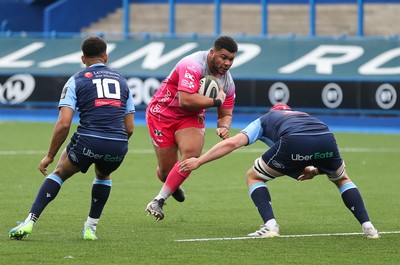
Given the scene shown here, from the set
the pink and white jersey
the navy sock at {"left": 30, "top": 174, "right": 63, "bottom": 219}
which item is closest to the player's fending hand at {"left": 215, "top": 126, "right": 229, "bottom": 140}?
the pink and white jersey

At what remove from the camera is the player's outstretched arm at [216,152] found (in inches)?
415

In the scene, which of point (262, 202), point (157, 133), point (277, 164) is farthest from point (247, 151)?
point (277, 164)

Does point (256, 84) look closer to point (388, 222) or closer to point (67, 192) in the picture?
point (67, 192)

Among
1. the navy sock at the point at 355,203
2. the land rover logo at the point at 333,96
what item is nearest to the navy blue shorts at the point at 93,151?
the navy sock at the point at 355,203

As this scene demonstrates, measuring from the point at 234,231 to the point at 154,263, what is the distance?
2.57 m

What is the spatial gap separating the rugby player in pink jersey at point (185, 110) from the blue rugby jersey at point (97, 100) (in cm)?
132

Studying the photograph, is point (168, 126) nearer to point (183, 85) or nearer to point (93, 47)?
point (183, 85)

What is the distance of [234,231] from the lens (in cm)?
1178

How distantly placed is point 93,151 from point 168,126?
93.6 inches

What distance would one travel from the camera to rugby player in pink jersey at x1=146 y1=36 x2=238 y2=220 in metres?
12.0

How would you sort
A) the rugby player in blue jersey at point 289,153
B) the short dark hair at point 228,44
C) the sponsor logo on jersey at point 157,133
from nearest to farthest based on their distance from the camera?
the rugby player in blue jersey at point 289,153, the short dark hair at point 228,44, the sponsor logo on jersey at point 157,133

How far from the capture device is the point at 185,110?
12609mm

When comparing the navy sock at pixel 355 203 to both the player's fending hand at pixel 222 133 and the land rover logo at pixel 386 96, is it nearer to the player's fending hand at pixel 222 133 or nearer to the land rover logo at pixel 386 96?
the player's fending hand at pixel 222 133

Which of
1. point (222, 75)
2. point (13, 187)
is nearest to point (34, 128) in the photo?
point (13, 187)
